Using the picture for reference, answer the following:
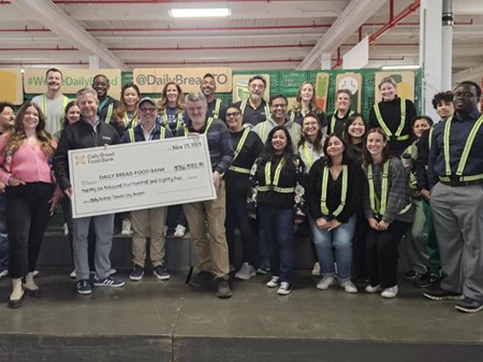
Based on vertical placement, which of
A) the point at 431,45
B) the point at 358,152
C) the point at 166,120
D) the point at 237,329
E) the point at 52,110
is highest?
the point at 431,45

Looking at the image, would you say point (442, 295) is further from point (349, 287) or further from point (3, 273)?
point (3, 273)

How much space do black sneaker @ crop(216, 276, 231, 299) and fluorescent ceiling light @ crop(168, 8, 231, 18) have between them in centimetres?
582

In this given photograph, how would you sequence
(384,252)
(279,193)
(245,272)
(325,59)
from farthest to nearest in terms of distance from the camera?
(325,59)
(245,272)
(279,193)
(384,252)

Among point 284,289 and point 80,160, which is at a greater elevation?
point 80,160

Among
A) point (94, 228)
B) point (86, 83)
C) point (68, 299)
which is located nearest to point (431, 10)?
point (86, 83)

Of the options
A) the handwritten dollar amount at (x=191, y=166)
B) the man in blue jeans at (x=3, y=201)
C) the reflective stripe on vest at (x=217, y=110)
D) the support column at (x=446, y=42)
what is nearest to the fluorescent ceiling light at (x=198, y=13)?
the support column at (x=446, y=42)

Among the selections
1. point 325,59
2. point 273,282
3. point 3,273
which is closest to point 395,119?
point 273,282

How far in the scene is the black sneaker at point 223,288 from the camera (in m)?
3.54

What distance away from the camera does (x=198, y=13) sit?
27.0 ft

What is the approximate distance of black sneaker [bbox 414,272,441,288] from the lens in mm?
3795

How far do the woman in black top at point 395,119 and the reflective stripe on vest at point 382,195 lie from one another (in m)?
0.70

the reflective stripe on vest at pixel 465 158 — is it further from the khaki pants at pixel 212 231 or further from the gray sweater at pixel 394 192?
the khaki pants at pixel 212 231

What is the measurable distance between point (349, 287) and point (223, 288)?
106cm

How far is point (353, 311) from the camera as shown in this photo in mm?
3273
